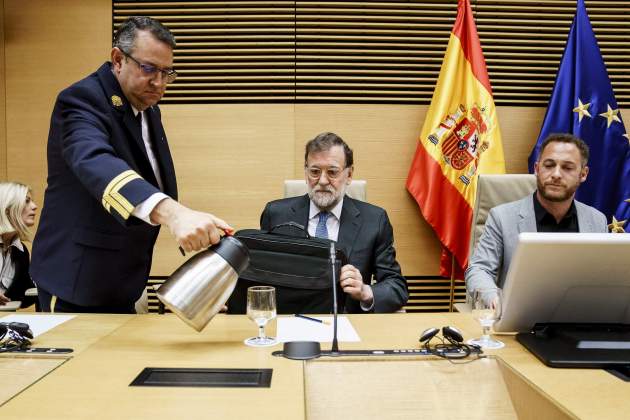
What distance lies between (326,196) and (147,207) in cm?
121

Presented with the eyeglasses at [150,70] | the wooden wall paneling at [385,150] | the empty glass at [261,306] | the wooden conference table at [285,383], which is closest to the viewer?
the wooden conference table at [285,383]

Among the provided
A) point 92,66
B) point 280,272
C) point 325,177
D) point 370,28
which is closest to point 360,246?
point 325,177

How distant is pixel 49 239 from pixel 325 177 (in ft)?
4.03

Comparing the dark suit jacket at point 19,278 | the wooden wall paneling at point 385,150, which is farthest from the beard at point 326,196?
the dark suit jacket at point 19,278

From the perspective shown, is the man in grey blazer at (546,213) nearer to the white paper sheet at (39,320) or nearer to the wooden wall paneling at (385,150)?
the wooden wall paneling at (385,150)

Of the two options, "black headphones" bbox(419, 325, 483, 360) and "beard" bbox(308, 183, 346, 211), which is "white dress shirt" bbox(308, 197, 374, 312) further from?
"black headphones" bbox(419, 325, 483, 360)

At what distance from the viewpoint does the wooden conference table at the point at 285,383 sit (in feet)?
3.40

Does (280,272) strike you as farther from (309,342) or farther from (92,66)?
(92,66)

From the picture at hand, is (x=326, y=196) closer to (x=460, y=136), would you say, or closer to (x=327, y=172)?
(x=327, y=172)

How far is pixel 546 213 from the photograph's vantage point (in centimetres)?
257

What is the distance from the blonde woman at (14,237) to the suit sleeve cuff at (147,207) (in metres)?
2.44

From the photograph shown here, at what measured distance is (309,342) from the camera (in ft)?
4.77

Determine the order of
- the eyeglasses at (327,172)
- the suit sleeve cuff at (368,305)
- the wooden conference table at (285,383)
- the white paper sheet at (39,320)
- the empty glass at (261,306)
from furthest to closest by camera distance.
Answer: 1. the eyeglasses at (327,172)
2. the suit sleeve cuff at (368,305)
3. the white paper sheet at (39,320)
4. the empty glass at (261,306)
5. the wooden conference table at (285,383)

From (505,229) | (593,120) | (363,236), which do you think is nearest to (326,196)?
(363,236)
